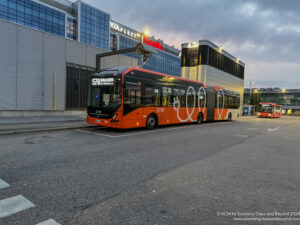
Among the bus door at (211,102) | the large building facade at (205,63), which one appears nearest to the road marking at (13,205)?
the bus door at (211,102)

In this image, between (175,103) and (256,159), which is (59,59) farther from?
(256,159)

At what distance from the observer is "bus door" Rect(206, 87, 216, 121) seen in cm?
1717

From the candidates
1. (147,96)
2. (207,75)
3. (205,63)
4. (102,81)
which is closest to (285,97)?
(207,75)

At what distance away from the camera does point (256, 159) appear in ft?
18.5

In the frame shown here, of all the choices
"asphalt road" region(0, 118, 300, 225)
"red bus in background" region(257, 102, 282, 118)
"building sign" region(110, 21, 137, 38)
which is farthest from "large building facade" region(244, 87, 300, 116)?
"asphalt road" region(0, 118, 300, 225)

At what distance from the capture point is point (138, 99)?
10.5 meters

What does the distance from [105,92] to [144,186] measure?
7200mm

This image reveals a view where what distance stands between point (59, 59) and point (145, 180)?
58.7ft

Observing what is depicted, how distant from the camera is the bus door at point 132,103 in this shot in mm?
9781

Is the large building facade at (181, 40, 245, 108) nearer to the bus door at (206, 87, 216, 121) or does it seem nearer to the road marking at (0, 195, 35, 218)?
the bus door at (206, 87, 216, 121)

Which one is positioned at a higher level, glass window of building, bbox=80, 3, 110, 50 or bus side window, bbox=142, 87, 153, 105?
glass window of building, bbox=80, 3, 110, 50

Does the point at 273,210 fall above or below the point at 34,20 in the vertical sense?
below

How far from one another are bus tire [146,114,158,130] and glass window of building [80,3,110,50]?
46117 mm

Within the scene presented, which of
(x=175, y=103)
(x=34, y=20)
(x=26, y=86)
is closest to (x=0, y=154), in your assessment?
(x=175, y=103)
